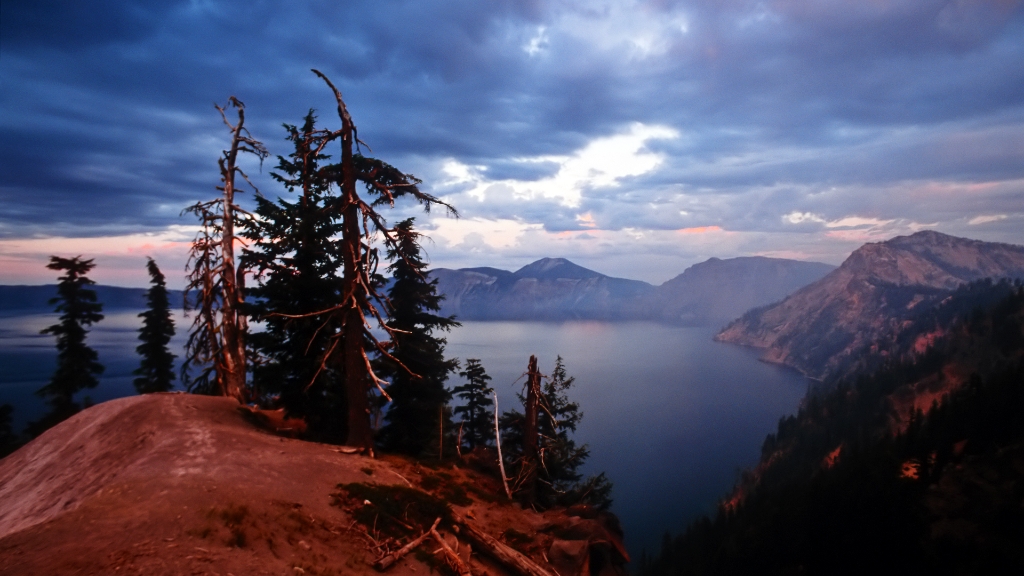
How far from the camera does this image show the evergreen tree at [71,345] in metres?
26.2

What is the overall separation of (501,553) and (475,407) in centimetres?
1765

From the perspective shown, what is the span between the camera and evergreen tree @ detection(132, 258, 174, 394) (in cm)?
2950

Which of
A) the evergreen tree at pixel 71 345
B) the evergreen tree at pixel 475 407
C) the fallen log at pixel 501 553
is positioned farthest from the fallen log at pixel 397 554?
the evergreen tree at pixel 71 345

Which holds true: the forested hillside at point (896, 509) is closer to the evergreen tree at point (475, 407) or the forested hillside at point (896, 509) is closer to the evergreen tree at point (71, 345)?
the evergreen tree at point (475, 407)

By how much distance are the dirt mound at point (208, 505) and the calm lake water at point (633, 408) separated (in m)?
32.7

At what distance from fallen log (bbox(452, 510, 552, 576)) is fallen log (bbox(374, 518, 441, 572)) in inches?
50.4

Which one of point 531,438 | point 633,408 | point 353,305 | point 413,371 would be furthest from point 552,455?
point 633,408

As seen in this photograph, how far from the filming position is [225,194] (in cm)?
1905

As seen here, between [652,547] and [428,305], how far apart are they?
2775 inches

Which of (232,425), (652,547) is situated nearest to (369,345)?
(232,425)

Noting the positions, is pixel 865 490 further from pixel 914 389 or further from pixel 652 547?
pixel 914 389

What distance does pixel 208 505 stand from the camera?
8.55 m

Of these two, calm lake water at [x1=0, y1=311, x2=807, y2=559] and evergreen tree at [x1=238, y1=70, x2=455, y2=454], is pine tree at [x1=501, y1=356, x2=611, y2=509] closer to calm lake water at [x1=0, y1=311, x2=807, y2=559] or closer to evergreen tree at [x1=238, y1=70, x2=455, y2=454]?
evergreen tree at [x1=238, y1=70, x2=455, y2=454]

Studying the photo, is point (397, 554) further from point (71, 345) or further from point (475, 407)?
point (71, 345)
